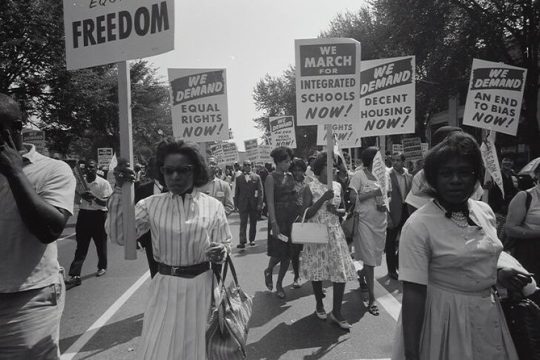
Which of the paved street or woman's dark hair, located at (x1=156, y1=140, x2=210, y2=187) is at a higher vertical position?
woman's dark hair, located at (x1=156, y1=140, x2=210, y2=187)

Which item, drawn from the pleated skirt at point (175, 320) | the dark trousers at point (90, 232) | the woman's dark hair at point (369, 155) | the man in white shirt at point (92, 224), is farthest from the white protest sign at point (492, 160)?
the dark trousers at point (90, 232)

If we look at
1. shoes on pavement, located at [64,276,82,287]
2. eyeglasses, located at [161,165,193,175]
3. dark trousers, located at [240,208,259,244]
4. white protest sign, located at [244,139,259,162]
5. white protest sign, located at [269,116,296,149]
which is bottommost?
shoes on pavement, located at [64,276,82,287]

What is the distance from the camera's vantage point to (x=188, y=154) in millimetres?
3090

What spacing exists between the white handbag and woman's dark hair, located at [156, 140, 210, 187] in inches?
86.8

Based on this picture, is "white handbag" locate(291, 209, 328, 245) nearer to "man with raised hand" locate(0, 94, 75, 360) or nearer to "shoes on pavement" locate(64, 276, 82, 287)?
"man with raised hand" locate(0, 94, 75, 360)

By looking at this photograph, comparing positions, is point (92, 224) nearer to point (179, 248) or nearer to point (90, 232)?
point (90, 232)

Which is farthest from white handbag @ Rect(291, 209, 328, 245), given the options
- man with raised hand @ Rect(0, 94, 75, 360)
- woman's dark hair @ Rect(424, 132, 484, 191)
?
man with raised hand @ Rect(0, 94, 75, 360)

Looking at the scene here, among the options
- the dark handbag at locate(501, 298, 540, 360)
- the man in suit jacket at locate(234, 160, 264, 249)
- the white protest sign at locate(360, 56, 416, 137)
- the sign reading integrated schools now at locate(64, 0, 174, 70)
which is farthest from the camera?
the man in suit jacket at locate(234, 160, 264, 249)

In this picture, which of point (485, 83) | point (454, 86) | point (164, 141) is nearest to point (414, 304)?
point (164, 141)

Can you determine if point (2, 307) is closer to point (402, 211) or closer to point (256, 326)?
point (256, 326)

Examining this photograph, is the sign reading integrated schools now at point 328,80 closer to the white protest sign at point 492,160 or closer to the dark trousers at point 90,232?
the white protest sign at point 492,160

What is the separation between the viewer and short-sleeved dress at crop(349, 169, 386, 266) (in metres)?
5.91

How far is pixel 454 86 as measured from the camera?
20656mm

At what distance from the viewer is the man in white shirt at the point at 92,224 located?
24.7 feet
